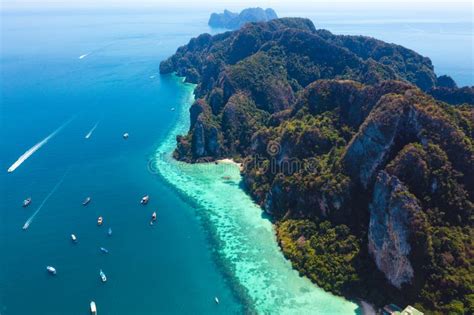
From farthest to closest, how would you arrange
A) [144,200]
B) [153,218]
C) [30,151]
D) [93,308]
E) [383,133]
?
[30,151]
[144,200]
[153,218]
[383,133]
[93,308]

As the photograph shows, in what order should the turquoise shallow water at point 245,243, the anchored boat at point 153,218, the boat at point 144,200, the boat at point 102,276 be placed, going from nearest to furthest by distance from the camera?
the turquoise shallow water at point 245,243 < the boat at point 102,276 < the anchored boat at point 153,218 < the boat at point 144,200

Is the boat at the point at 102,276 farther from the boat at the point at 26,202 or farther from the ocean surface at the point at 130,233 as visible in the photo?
the boat at the point at 26,202

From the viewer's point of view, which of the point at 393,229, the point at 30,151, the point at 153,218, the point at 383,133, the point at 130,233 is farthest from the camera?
the point at 30,151

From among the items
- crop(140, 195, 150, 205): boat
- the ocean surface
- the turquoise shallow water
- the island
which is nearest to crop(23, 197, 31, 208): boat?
the ocean surface

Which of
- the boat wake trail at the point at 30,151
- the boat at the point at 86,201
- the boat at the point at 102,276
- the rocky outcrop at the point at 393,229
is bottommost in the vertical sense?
the boat at the point at 102,276

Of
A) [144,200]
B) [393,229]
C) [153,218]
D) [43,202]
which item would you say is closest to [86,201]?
[43,202]

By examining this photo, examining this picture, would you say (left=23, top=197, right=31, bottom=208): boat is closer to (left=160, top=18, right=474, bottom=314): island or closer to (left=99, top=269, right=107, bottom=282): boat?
(left=99, top=269, right=107, bottom=282): boat

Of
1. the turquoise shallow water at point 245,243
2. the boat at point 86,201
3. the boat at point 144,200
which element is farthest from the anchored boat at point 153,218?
the boat at point 86,201

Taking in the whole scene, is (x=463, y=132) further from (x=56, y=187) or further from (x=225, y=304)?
(x=56, y=187)

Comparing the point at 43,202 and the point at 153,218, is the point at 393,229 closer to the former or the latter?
the point at 153,218
